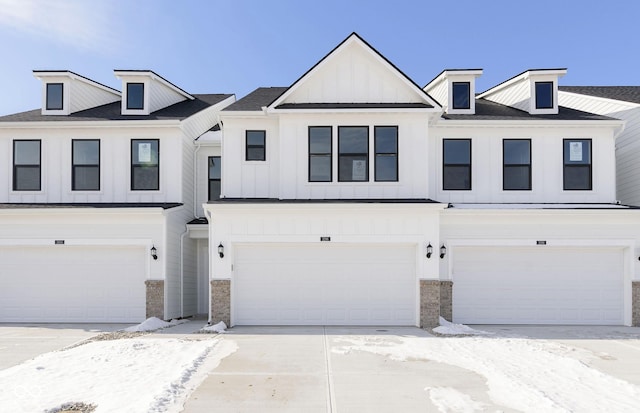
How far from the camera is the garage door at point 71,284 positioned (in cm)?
1592

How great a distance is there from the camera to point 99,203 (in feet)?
55.2

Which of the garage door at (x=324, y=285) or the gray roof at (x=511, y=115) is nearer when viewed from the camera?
the garage door at (x=324, y=285)

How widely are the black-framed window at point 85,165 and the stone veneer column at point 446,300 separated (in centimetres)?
1130

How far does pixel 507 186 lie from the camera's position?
54.2 ft

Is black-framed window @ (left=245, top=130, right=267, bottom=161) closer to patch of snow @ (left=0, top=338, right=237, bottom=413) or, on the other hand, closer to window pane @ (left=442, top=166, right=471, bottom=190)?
window pane @ (left=442, top=166, right=471, bottom=190)

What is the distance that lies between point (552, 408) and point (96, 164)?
15010 millimetres

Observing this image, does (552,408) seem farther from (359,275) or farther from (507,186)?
(507,186)

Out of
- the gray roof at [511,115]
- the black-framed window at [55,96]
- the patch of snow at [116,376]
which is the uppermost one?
the black-framed window at [55,96]

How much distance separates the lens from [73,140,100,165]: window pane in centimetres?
1716

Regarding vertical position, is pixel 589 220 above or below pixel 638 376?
above

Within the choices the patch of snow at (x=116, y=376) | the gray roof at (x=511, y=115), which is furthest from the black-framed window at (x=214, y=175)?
the gray roof at (x=511, y=115)

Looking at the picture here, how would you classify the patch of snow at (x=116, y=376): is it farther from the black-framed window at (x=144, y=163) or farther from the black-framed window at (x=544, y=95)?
the black-framed window at (x=544, y=95)

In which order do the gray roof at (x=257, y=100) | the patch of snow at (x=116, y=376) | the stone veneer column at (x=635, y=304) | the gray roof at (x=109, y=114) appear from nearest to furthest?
the patch of snow at (x=116, y=376) → the stone veneer column at (x=635, y=304) → the gray roof at (x=257, y=100) → the gray roof at (x=109, y=114)

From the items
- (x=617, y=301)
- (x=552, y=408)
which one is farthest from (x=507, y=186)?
(x=552, y=408)
